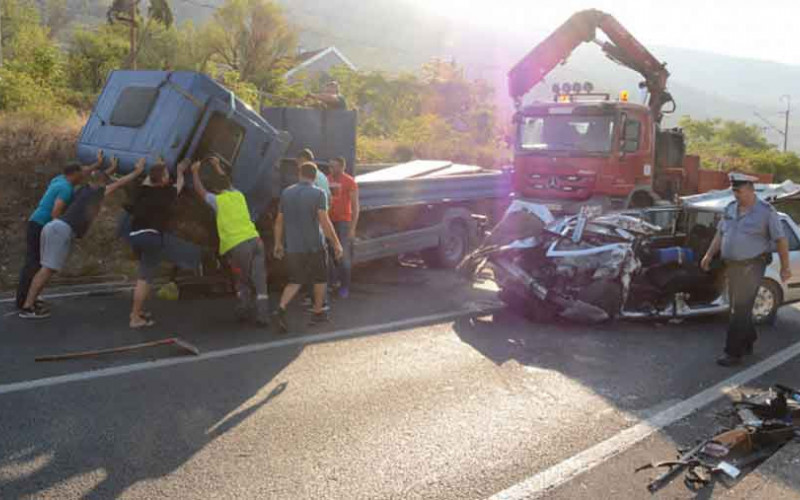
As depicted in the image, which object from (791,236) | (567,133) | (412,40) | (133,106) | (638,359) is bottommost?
(638,359)

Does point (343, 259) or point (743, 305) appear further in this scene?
point (343, 259)

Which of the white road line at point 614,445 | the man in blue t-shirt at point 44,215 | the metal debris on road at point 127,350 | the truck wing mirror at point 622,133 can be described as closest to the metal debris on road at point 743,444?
the white road line at point 614,445

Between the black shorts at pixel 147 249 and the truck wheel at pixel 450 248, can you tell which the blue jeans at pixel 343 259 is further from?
the truck wheel at pixel 450 248

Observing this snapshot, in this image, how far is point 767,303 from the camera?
28.5 ft

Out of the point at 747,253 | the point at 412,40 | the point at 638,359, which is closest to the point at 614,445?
the point at 638,359

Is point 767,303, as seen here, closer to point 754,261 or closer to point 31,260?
point 754,261

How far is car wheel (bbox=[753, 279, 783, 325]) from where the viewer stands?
8.59 metres

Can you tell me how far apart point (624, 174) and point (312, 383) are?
329 inches

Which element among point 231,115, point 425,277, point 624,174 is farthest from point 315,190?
point 624,174

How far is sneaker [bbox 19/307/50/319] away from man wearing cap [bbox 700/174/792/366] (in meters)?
6.77

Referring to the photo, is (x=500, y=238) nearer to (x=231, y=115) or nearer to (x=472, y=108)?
(x=231, y=115)

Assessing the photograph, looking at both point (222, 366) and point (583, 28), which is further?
point (583, 28)

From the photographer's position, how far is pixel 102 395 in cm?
539

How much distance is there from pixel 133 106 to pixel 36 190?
14.0 ft
